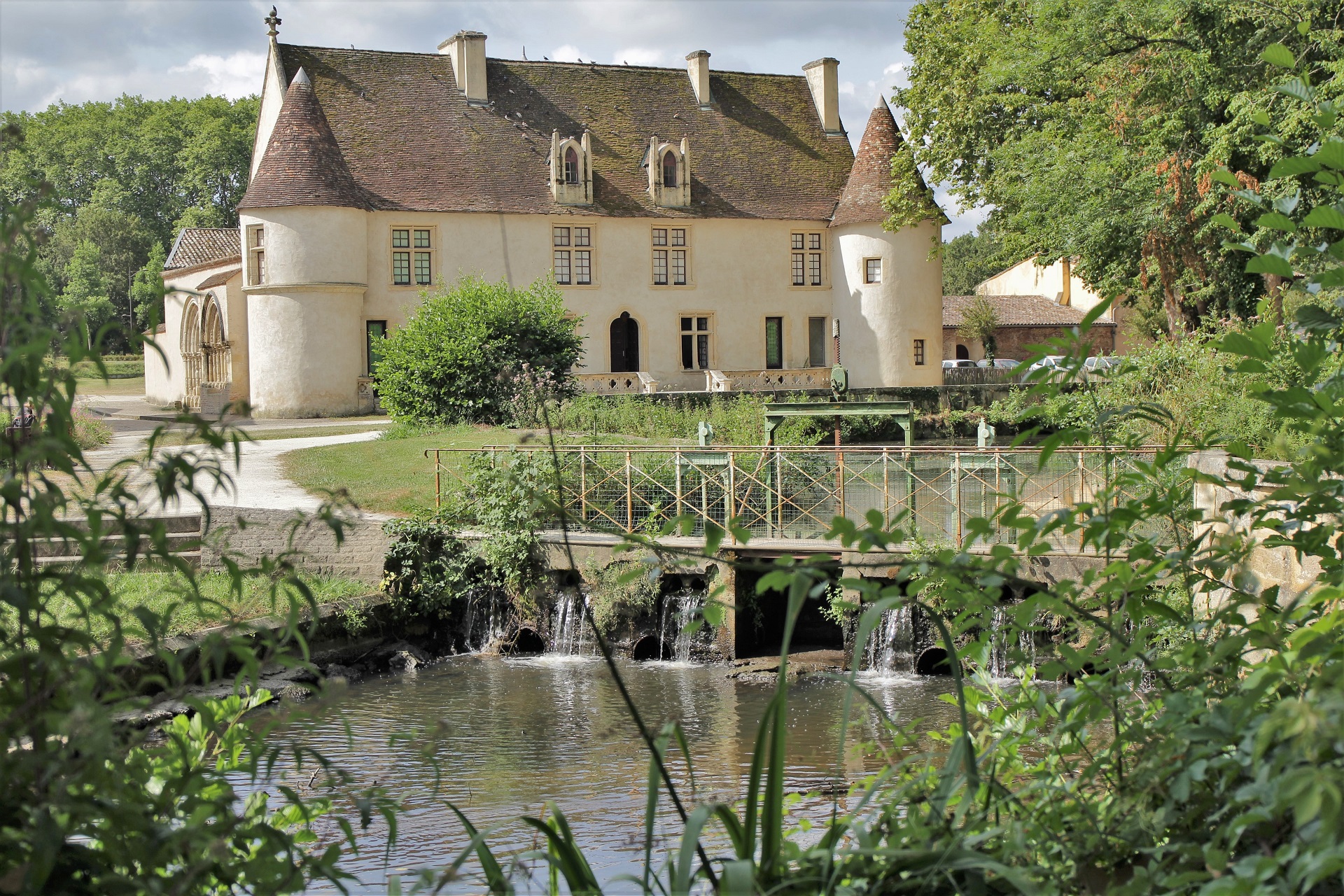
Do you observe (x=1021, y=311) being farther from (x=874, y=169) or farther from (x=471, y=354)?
(x=471, y=354)

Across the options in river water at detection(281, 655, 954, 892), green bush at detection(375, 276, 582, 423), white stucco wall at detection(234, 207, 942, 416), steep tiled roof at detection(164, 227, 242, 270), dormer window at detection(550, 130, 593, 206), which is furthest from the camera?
steep tiled roof at detection(164, 227, 242, 270)

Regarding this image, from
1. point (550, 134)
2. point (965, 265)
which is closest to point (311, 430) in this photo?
point (550, 134)

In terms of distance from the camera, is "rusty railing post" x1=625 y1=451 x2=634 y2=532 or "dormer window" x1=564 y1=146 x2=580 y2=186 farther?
"dormer window" x1=564 y1=146 x2=580 y2=186

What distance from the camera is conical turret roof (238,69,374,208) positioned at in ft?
102

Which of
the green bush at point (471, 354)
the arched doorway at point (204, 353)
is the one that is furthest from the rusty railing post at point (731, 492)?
the arched doorway at point (204, 353)

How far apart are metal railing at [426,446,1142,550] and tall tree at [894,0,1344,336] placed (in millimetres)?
7943

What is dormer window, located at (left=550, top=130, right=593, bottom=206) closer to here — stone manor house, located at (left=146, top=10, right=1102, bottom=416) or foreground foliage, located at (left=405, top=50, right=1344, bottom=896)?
stone manor house, located at (left=146, top=10, right=1102, bottom=416)

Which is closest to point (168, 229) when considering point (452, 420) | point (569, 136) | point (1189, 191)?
point (569, 136)

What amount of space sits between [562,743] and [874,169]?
95.9 ft

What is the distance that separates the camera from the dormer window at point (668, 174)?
35594 millimetres

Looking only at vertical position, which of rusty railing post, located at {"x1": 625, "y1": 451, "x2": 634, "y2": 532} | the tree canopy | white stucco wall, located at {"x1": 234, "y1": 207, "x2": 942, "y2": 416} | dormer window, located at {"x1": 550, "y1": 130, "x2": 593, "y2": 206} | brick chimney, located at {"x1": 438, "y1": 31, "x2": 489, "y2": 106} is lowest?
rusty railing post, located at {"x1": 625, "y1": 451, "x2": 634, "y2": 532}

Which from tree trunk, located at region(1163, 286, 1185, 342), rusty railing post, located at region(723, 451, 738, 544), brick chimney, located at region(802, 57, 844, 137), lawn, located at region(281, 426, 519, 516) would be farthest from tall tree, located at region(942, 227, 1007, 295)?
rusty railing post, located at region(723, 451, 738, 544)

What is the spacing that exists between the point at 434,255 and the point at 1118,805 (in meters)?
32.6

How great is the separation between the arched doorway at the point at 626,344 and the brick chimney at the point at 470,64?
24.5 feet
